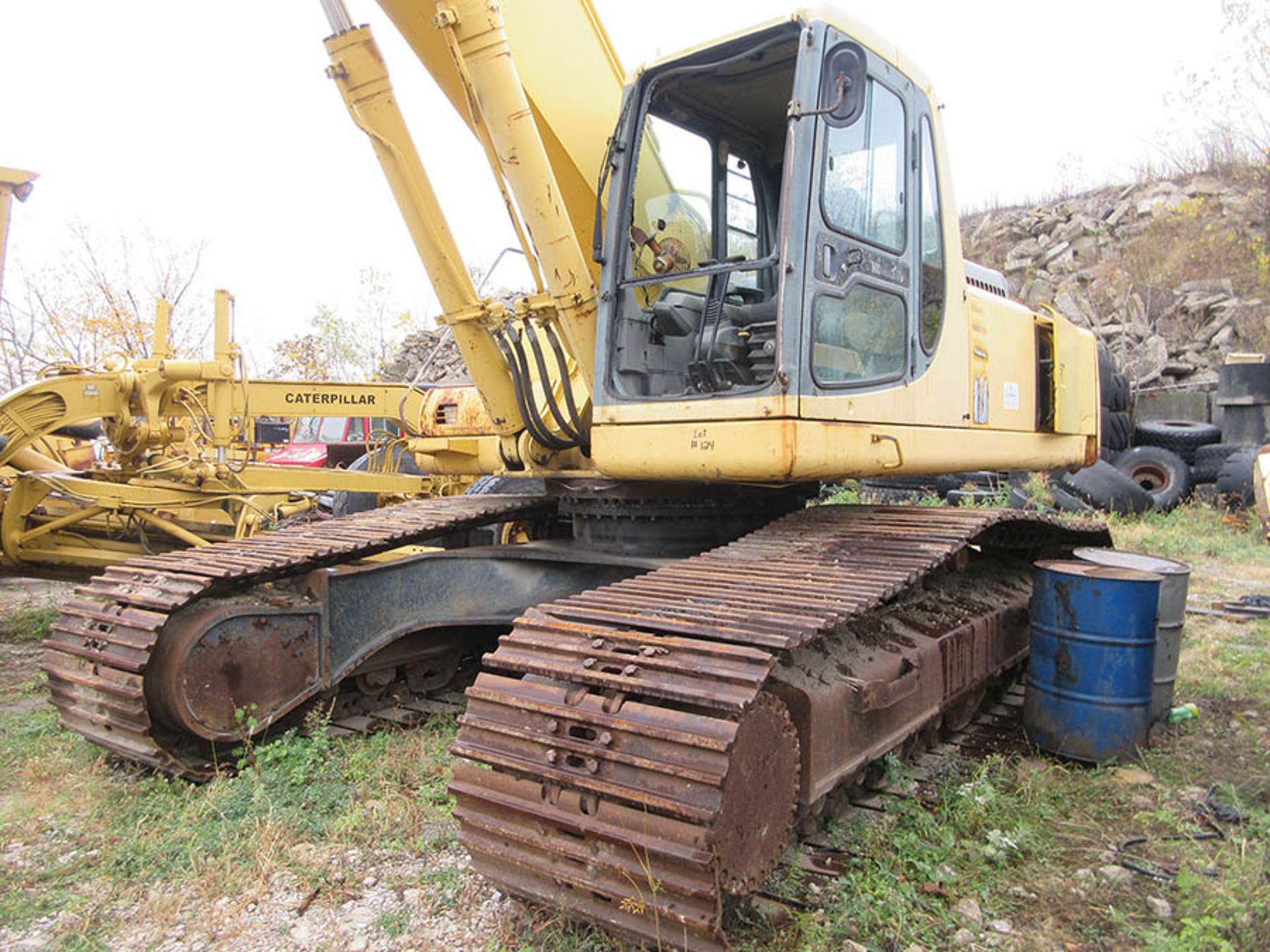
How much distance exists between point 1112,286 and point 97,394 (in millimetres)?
18433

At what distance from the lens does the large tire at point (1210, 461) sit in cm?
1283

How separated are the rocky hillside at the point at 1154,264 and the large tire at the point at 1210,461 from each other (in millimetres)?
3867

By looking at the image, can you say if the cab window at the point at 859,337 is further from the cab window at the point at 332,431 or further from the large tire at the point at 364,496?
the cab window at the point at 332,431

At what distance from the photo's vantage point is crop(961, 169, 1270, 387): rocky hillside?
17.2 meters

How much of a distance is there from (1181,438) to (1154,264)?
27.2ft

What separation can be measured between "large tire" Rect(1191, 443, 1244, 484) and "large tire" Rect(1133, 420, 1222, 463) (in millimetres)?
182

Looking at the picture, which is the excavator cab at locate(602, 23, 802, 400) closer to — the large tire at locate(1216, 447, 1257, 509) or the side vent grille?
the side vent grille

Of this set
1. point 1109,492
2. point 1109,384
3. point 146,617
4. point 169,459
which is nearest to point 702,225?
point 146,617

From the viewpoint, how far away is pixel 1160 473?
506 inches

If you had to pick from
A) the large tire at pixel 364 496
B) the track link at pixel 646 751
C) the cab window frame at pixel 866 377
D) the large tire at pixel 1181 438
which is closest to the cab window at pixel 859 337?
the cab window frame at pixel 866 377

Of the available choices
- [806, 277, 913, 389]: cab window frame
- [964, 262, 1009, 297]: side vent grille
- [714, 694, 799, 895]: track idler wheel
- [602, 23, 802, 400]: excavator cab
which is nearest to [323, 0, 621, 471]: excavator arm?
[602, 23, 802, 400]: excavator cab

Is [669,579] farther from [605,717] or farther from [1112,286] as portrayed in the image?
[1112,286]

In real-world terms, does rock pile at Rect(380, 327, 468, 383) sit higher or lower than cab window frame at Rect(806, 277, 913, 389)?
higher

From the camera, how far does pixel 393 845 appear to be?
132 inches
